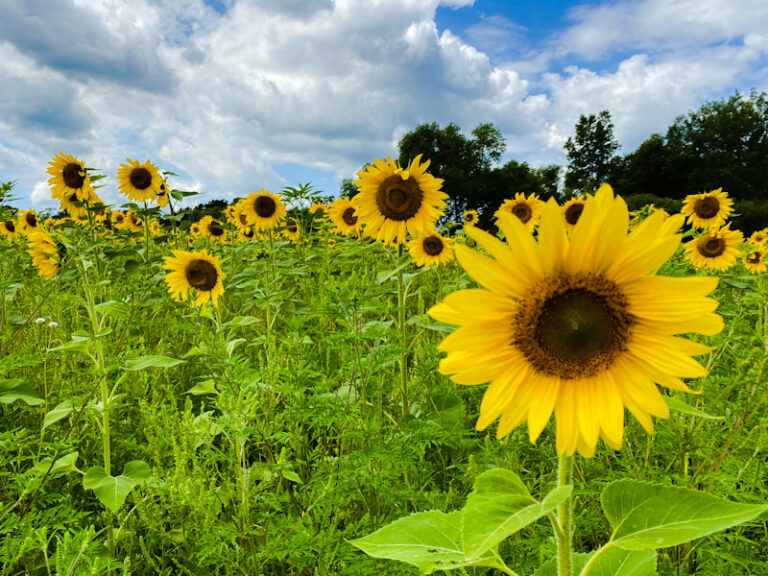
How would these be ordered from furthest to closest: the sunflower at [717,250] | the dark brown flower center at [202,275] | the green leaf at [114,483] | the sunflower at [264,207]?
the sunflower at [717,250], the sunflower at [264,207], the dark brown flower center at [202,275], the green leaf at [114,483]

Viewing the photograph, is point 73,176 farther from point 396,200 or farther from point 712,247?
point 712,247

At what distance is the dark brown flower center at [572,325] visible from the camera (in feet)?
3.00

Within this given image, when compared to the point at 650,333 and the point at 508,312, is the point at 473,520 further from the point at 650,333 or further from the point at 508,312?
the point at 650,333

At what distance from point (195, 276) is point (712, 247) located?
5.45 metres

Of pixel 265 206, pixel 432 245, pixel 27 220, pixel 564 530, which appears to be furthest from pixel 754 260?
pixel 27 220

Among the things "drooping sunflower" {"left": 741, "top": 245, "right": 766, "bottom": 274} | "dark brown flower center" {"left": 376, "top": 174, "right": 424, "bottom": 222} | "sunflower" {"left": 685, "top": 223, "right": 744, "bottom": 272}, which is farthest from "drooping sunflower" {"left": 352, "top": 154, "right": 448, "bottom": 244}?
"drooping sunflower" {"left": 741, "top": 245, "right": 766, "bottom": 274}

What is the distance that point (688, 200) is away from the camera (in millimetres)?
6590

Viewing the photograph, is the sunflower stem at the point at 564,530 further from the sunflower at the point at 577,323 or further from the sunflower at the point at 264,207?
Result: the sunflower at the point at 264,207

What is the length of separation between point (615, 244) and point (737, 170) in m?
42.9

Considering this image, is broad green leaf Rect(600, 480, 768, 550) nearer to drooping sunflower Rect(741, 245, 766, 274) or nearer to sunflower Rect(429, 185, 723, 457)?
sunflower Rect(429, 185, 723, 457)

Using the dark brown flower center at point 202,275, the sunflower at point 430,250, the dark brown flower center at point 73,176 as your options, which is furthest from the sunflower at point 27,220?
the sunflower at point 430,250

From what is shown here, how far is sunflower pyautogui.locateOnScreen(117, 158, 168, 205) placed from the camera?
15.5ft

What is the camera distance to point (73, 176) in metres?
4.12

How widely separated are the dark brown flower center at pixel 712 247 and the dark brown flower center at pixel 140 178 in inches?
236
